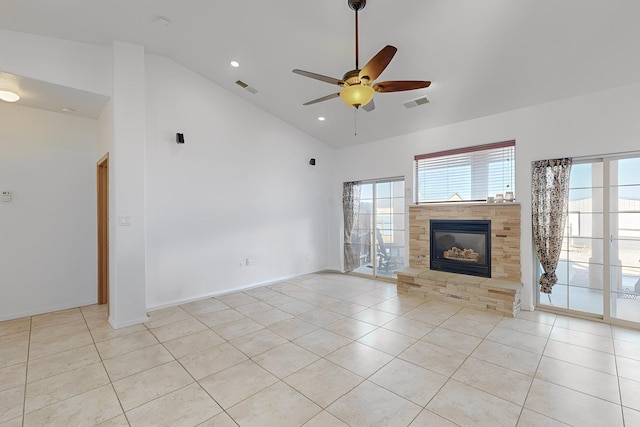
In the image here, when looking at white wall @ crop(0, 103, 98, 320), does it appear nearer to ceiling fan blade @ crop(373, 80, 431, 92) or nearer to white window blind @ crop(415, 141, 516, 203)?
ceiling fan blade @ crop(373, 80, 431, 92)

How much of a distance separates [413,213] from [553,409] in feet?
11.5

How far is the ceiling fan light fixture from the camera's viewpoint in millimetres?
2318

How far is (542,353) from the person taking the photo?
9.28 feet

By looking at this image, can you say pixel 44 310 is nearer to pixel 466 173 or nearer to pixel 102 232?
pixel 102 232

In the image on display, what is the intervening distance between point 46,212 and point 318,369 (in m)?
4.38

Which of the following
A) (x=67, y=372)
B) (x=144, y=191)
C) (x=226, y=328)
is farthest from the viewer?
(x=144, y=191)

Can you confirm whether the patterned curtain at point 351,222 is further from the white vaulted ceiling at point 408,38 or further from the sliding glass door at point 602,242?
the sliding glass door at point 602,242

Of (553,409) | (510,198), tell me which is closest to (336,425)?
(553,409)

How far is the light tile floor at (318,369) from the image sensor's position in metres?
2.00

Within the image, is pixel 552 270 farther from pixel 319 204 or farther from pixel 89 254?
pixel 89 254

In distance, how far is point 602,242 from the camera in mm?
3580

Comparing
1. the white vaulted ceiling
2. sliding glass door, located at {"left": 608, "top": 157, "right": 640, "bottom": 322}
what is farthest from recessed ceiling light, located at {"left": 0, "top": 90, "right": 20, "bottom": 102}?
sliding glass door, located at {"left": 608, "top": 157, "right": 640, "bottom": 322}

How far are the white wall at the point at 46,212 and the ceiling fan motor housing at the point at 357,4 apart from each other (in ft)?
13.9

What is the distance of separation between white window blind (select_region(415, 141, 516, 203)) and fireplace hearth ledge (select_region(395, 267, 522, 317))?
51.9 inches
